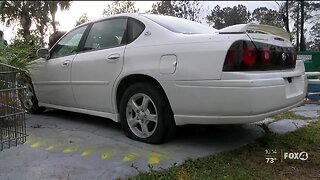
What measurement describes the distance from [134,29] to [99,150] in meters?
1.49

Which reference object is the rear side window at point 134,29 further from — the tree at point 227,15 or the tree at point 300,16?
the tree at point 227,15

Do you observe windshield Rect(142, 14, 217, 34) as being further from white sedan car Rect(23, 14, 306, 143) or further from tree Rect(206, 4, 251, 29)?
tree Rect(206, 4, 251, 29)

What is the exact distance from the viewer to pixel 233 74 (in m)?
3.42

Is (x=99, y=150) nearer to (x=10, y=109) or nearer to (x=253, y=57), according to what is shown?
(x=10, y=109)

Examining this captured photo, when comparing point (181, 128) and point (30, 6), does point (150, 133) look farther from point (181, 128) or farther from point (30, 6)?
point (30, 6)

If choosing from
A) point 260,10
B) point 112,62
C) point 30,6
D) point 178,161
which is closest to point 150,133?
point 178,161

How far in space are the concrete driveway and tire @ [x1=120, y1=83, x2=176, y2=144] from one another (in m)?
0.12

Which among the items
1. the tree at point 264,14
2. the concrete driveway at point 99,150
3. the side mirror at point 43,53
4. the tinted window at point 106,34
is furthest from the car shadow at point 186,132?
the tree at point 264,14

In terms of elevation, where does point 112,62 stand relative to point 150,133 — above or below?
above

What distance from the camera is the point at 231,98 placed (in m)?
3.42

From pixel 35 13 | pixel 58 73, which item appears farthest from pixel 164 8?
pixel 58 73

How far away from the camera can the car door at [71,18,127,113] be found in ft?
14.6

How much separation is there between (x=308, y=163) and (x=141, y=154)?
Answer: 159 cm

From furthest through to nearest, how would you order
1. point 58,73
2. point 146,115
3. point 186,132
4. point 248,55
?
1. point 58,73
2. point 186,132
3. point 146,115
4. point 248,55
